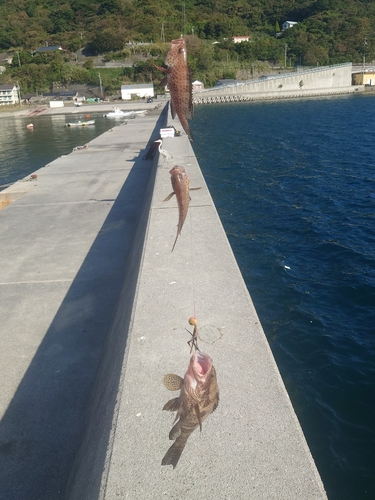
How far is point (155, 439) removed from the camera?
12.7ft

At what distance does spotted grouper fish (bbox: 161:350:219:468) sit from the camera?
238cm

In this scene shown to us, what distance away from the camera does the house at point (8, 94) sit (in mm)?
100500

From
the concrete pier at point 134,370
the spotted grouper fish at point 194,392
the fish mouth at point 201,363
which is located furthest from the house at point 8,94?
the fish mouth at point 201,363

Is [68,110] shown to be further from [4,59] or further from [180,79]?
[180,79]

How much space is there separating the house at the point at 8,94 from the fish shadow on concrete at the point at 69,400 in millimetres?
102880

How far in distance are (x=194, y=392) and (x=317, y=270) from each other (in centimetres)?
1081

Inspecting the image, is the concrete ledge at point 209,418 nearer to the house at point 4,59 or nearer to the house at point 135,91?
the house at point 135,91

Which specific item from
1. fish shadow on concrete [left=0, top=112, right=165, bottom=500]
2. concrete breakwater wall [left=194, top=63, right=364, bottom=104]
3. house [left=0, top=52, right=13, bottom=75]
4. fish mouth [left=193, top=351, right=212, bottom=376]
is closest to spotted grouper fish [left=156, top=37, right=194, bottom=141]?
fish mouth [left=193, top=351, right=212, bottom=376]

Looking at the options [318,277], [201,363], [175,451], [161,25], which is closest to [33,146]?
[318,277]

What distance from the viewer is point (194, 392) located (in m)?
2.53

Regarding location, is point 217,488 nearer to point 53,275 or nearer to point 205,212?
point 205,212

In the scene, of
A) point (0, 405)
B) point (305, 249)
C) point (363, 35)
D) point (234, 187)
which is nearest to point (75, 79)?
point (363, 35)

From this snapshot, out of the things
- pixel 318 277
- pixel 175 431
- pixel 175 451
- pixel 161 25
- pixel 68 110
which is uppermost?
pixel 68 110

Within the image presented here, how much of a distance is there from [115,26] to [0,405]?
496cm
